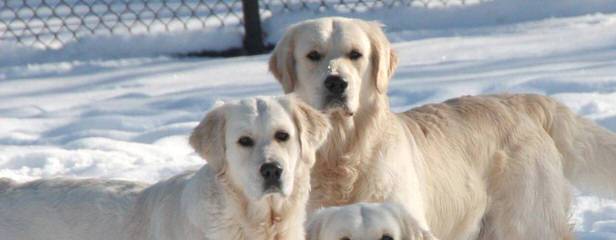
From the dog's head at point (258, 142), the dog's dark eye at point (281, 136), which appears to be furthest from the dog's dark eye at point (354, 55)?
the dog's dark eye at point (281, 136)

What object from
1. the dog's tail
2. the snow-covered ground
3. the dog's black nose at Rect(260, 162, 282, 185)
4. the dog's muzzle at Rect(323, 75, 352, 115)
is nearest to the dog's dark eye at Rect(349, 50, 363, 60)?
the dog's muzzle at Rect(323, 75, 352, 115)

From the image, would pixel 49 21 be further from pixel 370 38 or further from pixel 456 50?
pixel 370 38

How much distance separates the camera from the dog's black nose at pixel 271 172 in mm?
5535

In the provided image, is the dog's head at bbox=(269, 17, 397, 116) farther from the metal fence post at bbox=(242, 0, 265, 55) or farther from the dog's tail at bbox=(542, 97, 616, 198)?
the metal fence post at bbox=(242, 0, 265, 55)

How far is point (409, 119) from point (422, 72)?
11.8ft

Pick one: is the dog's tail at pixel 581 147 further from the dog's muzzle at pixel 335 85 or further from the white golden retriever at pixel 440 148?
the dog's muzzle at pixel 335 85

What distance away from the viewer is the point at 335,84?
622 cm

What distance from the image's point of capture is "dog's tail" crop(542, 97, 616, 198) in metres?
7.00

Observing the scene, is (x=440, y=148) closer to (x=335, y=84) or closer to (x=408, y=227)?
(x=335, y=84)

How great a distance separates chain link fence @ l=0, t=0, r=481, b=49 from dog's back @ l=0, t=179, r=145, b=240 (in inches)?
221

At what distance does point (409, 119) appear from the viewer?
6773 millimetres

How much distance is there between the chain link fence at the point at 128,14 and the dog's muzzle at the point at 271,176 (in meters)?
6.06

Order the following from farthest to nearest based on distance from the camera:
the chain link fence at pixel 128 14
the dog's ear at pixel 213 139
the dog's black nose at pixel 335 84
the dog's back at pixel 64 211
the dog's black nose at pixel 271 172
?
the chain link fence at pixel 128 14 → the dog's black nose at pixel 335 84 → the dog's back at pixel 64 211 → the dog's ear at pixel 213 139 → the dog's black nose at pixel 271 172

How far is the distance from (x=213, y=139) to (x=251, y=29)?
19.4 feet
